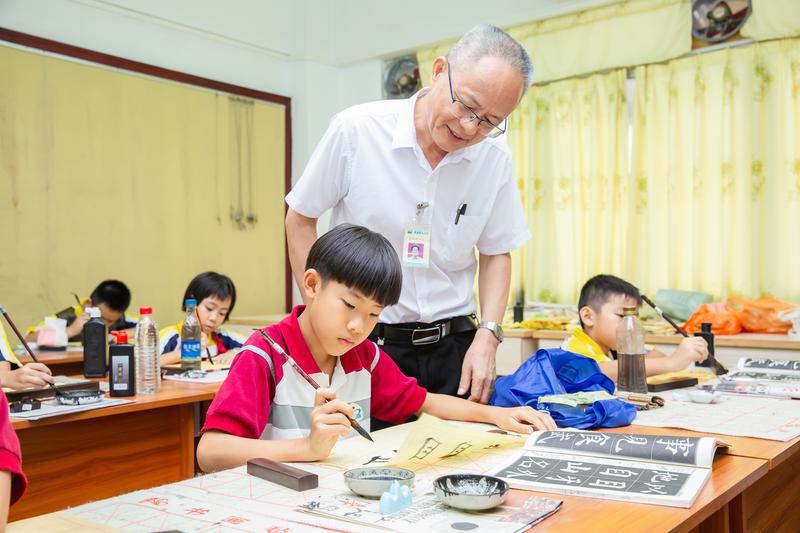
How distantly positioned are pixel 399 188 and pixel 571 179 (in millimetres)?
3020

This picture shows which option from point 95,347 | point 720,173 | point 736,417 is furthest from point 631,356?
point 720,173

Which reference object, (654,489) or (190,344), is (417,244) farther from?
(190,344)

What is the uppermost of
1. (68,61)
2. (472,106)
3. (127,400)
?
(68,61)

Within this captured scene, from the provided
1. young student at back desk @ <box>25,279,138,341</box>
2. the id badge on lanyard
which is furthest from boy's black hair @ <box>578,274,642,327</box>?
young student at back desk @ <box>25,279,138,341</box>

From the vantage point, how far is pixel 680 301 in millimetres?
4020

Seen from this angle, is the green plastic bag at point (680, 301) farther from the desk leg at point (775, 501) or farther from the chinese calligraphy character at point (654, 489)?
the chinese calligraphy character at point (654, 489)

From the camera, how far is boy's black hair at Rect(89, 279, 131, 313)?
159 inches

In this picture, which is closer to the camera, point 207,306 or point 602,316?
point 602,316

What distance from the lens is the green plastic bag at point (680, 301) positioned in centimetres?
396

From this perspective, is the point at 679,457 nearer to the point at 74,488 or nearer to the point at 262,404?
the point at 262,404

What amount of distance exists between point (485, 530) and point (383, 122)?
1.16 m

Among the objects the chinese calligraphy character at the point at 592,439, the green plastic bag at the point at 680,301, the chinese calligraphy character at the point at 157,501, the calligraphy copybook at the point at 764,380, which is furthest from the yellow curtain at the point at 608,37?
the chinese calligraphy character at the point at 157,501

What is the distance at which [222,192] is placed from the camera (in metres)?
5.21

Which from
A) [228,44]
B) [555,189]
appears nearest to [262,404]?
[555,189]
